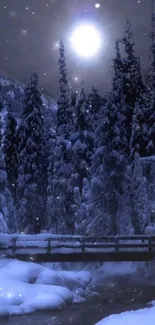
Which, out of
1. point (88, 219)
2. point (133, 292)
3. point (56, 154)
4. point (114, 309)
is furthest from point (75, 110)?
point (114, 309)

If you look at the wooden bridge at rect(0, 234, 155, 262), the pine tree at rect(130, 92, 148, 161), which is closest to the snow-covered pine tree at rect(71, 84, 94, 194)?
the pine tree at rect(130, 92, 148, 161)

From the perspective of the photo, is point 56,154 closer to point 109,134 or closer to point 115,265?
point 109,134

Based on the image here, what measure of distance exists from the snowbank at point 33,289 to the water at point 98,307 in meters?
0.37

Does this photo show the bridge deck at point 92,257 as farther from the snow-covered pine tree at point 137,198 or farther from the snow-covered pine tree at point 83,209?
the snow-covered pine tree at point 137,198

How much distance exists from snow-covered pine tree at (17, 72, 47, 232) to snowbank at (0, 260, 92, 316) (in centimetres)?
2075

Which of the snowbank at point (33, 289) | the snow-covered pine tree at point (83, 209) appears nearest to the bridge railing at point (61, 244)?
the snowbank at point (33, 289)

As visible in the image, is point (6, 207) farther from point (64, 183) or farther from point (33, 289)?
point (33, 289)

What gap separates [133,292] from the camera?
2164cm

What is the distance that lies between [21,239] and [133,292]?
681 centimetres

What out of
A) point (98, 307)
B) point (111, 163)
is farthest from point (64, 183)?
point (98, 307)

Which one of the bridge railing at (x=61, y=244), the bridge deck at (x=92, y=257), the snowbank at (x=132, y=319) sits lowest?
the snowbank at (x=132, y=319)

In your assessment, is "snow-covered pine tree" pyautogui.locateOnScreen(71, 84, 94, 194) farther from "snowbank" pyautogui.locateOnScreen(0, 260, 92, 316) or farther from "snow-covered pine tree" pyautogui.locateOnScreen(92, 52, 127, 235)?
"snowbank" pyautogui.locateOnScreen(0, 260, 92, 316)

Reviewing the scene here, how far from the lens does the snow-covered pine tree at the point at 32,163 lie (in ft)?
139

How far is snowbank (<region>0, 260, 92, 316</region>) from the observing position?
1680 centimetres
